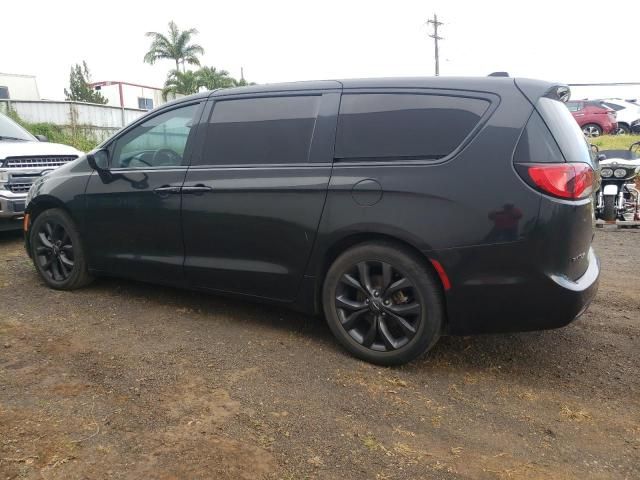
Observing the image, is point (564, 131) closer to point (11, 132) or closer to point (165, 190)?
point (165, 190)

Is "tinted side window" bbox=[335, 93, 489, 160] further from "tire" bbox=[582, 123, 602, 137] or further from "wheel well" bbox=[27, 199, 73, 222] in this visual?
"tire" bbox=[582, 123, 602, 137]

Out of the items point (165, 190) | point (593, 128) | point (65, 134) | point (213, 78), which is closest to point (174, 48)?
point (213, 78)

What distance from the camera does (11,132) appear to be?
746cm

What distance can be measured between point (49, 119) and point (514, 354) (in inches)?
899

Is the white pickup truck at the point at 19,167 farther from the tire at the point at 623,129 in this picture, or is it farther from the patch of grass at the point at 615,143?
the tire at the point at 623,129

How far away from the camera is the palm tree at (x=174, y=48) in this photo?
39531 mm

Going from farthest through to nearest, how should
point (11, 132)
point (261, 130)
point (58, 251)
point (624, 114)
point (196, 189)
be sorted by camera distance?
point (624, 114) → point (11, 132) → point (58, 251) → point (196, 189) → point (261, 130)

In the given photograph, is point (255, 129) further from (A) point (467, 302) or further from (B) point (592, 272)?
A: (B) point (592, 272)

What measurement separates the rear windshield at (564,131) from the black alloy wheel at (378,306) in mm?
1131

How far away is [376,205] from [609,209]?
5.82 metres

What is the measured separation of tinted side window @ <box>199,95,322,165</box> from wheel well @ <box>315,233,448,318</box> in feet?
1.98

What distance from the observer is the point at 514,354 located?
11.6ft

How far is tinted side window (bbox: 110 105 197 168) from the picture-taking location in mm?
4051

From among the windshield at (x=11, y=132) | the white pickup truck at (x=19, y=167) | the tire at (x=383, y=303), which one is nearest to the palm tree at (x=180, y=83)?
the windshield at (x=11, y=132)
